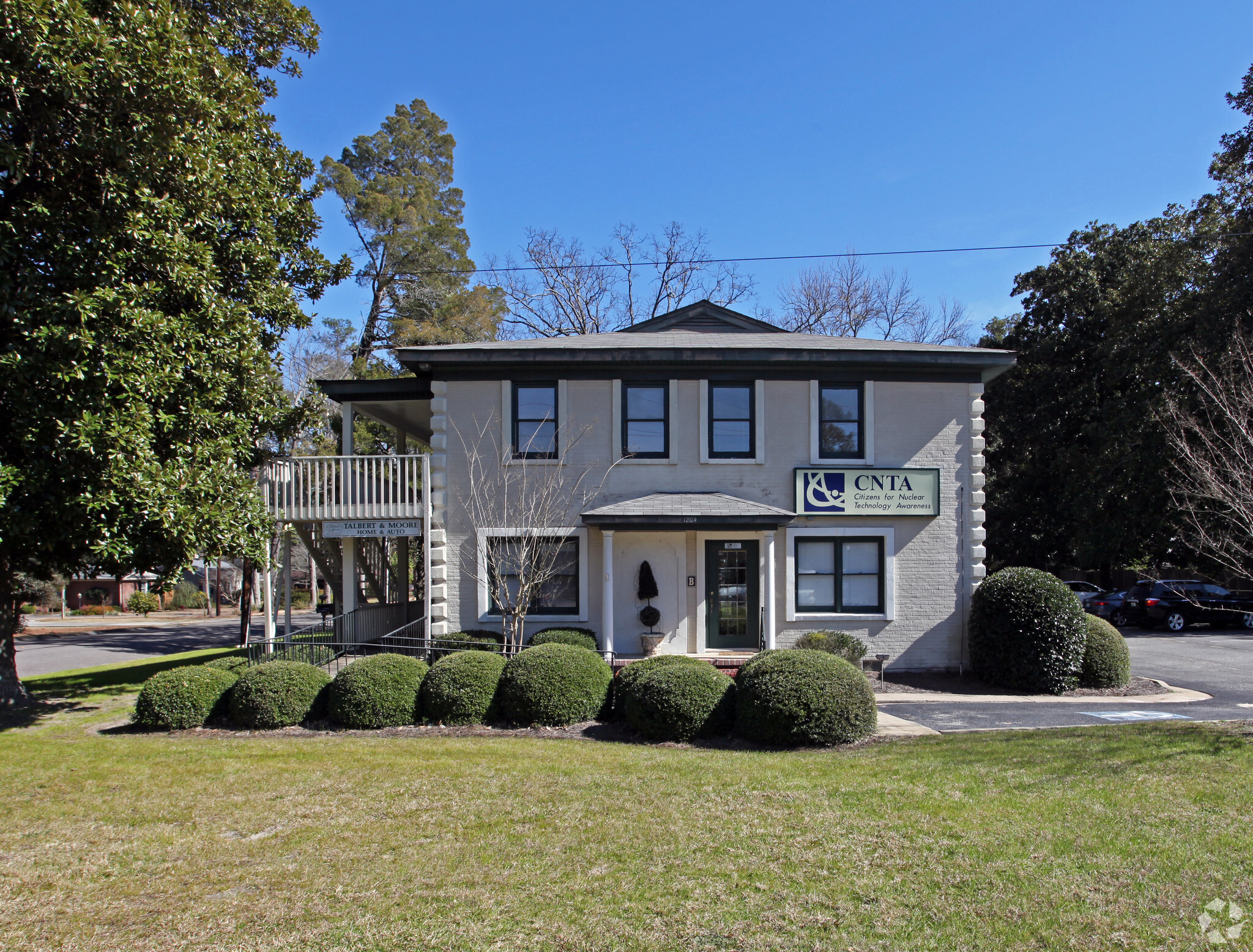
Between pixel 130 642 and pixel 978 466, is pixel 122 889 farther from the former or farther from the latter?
pixel 130 642

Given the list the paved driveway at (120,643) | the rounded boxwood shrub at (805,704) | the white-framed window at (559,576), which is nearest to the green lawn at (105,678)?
the paved driveway at (120,643)

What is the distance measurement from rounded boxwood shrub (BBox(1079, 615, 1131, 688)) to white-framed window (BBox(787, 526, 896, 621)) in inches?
128

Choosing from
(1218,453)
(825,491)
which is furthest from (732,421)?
(1218,453)

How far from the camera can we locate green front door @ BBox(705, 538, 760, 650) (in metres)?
15.7

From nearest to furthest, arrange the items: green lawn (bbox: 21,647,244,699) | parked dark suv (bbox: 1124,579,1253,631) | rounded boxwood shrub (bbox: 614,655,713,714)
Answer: rounded boxwood shrub (bbox: 614,655,713,714) → green lawn (bbox: 21,647,244,699) → parked dark suv (bbox: 1124,579,1253,631)

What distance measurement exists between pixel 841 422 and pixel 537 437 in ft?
19.1

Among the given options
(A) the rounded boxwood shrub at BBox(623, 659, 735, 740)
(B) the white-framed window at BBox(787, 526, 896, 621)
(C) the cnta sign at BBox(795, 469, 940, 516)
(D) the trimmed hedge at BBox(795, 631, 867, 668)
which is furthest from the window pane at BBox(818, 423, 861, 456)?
(A) the rounded boxwood shrub at BBox(623, 659, 735, 740)

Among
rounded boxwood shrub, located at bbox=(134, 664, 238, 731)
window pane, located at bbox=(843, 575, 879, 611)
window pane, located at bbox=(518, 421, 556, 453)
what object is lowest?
rounded boxwood shrub, located at bbox=(134, 664, 238, 731)

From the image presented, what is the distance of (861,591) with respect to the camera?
1595 cm

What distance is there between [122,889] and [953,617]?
552 inches

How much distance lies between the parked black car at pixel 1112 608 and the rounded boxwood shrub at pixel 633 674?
2242 cm

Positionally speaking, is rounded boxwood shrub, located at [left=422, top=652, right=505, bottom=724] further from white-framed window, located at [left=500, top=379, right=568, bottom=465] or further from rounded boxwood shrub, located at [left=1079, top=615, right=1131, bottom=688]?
rounded boxwood shrub, located at [left=1079, top=615, right=1131, bottom=688]

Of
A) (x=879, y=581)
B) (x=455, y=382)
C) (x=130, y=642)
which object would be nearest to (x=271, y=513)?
(x=455, y=382)

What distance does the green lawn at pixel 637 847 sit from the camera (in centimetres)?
505
